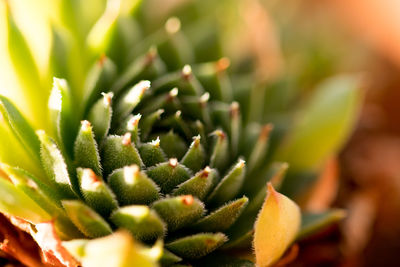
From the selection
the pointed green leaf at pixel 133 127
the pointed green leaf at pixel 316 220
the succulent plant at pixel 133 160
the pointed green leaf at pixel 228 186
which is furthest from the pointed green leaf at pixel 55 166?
the pointed green leaf at pixel 316 220

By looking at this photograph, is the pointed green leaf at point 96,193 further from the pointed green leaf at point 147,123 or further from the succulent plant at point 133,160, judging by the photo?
the pointed green leaf at point 147,123

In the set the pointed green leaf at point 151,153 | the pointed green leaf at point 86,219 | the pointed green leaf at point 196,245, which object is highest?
the pointed green leaf at point 151,153

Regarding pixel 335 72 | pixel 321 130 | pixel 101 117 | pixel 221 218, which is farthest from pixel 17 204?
pixel 335 72

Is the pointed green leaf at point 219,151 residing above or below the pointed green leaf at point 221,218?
above

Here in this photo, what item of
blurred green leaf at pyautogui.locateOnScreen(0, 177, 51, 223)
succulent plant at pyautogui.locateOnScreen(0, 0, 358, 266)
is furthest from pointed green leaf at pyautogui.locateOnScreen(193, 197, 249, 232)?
blurred green leaf at pyautogui.locateOnScreen(0, 177, 51, 223)

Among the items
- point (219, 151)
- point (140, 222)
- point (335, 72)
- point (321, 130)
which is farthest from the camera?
point (335, 72)

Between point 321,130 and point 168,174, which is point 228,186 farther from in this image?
point 321,130
